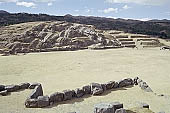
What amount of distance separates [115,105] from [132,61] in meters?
18.1

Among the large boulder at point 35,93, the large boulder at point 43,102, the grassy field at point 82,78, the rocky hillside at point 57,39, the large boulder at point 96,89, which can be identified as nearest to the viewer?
the large boulder at point 43,102

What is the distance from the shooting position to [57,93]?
13000 mm

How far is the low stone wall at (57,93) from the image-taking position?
1212 cm

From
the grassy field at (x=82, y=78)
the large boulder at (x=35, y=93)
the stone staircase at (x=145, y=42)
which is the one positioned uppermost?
the stone staircase at (x=145, y=42)

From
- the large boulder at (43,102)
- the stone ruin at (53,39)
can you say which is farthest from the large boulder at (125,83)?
the stone ruin at (53,39)

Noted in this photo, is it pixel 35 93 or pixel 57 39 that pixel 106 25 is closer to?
pixel 57 39

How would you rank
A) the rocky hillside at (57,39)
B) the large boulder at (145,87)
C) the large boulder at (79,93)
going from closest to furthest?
the large boulder at (79,93)
the large boulder at (145,87)
the rocky hillside at (57,39)

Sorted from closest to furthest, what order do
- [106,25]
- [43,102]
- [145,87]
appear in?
[43,102] → [145,87] → [106,25]

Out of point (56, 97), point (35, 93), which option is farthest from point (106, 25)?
point (35, 93)

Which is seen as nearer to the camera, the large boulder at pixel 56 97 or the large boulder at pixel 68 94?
the large boulder at pixel 56 97

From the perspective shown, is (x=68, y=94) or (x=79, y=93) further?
(x=79, y=93)

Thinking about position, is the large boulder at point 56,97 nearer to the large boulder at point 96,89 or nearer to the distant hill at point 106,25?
the large boulder at point 96,89

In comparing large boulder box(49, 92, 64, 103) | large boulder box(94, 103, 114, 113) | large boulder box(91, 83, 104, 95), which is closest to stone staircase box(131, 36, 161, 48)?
large boulder box(91, 83, 104, 95)

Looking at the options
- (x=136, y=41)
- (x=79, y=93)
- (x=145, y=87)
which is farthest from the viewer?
(x=136, y=41)
